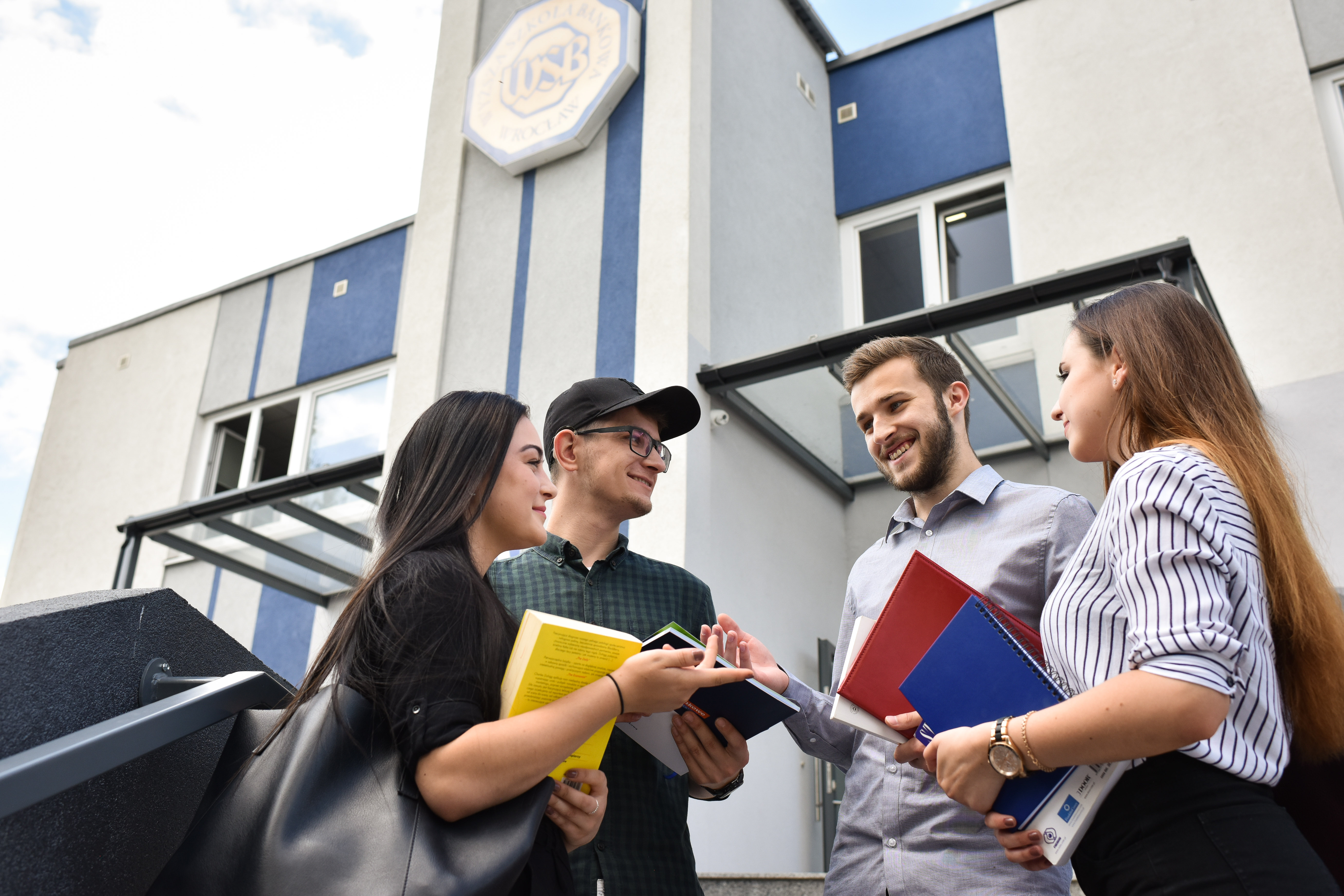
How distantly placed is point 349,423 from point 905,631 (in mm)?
8680

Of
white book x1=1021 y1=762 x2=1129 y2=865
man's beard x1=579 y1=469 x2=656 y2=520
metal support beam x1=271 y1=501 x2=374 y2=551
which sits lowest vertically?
white book x1=1021 y1=762 x2=1129 y2=865

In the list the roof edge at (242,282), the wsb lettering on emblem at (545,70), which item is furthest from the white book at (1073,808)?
the roof edge at (242,282)

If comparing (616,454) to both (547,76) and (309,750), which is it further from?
(547,76)

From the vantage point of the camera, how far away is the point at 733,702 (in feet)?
6.25

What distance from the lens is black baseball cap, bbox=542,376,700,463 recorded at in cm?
283

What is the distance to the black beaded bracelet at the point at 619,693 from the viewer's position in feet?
5.16

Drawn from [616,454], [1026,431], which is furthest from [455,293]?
[616,454]

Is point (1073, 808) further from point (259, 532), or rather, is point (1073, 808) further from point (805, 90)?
A: point (805, 90)

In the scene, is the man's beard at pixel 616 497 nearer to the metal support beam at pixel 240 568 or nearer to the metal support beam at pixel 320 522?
the metal support beam at pixel 320 522

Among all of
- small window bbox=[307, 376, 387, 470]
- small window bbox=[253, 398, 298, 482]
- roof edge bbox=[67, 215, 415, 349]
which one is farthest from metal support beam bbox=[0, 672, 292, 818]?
small window bbox=[253, 398, 298, 482]

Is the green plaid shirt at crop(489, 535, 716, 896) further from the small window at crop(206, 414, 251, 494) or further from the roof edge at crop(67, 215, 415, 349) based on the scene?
the small window at crop(206, 414, 251, 494)

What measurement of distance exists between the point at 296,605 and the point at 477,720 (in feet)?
26.8

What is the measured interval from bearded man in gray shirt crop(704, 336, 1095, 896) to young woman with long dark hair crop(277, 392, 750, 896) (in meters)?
0.46

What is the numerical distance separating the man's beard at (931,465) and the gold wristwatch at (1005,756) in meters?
1.07
